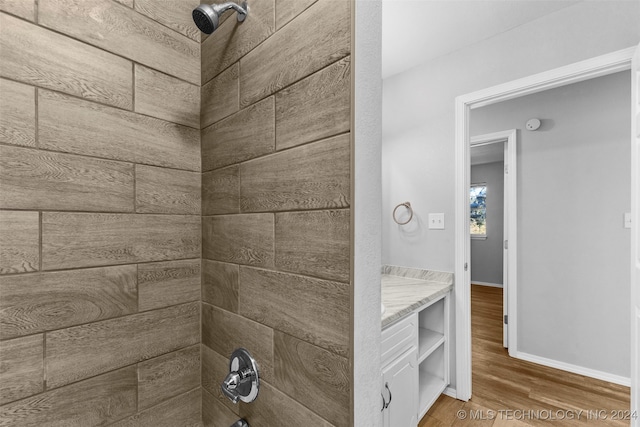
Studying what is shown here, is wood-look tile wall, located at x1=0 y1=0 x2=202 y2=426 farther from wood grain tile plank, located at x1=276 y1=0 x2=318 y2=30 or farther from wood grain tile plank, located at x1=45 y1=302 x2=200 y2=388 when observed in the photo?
wood grain tile plank, located at x1=276 y1=0 x2=318 y2=30

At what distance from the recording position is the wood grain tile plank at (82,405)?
0.77 meters

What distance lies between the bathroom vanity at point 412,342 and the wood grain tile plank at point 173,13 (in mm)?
1410

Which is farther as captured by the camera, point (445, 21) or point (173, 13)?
point (445, 21)

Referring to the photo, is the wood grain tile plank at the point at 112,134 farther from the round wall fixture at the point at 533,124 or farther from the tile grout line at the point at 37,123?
the round wall fixture at the point at 533,124

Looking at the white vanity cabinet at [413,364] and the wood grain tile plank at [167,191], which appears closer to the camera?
the wood grain tile plank at [167,191]

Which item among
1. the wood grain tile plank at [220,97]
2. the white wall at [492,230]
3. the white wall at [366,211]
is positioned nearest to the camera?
the white wall at [366,211]

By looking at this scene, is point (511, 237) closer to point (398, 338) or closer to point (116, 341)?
point (398, 338)

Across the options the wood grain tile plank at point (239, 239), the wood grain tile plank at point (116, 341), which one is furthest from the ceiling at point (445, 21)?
the wood grain tile plank at point (116, 341)

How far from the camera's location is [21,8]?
76cm

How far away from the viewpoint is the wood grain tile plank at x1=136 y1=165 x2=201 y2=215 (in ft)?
3.19

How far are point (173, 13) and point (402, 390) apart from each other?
190 cm

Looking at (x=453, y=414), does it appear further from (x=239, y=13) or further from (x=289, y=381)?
(x=239, y=13)

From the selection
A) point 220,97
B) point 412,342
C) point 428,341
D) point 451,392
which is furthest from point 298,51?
point 451,392

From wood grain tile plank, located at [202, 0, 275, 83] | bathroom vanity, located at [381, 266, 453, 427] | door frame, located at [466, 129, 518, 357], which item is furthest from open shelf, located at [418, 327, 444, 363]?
wood grain tile plank, located at [202, 0, 275, 83]
